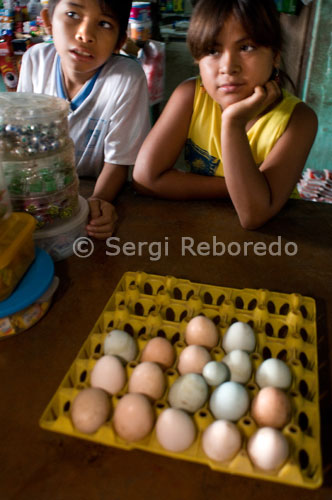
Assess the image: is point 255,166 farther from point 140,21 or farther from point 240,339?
point 140,21

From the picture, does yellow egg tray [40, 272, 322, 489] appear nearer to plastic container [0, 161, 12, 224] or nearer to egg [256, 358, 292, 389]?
egg [256, 358, 292, 389]

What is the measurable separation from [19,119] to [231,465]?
2.46ft

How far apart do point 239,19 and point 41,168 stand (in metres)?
0.57

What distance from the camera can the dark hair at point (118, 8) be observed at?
109 centimetres

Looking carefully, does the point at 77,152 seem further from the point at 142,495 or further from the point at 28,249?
the point at 142,495

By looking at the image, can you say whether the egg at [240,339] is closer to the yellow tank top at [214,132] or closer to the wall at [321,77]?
the yellow tank top at [214,132]

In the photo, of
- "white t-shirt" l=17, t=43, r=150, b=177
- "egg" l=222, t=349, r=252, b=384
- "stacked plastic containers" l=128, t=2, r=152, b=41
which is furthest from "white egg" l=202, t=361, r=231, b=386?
"stacked plastic containers" l=128, t=2, r=152, b=41

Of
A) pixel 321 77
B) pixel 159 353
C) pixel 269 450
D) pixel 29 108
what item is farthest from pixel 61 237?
pixel 321 77

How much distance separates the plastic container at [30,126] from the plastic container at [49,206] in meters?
0.09

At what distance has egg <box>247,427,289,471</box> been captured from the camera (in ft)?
1.56

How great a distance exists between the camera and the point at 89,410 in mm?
527

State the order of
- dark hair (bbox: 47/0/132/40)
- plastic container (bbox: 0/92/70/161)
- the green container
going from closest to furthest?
plastic container (bbox: 0/92/70/161) → dark hair (bbox: 47/0/132/40) → the green container

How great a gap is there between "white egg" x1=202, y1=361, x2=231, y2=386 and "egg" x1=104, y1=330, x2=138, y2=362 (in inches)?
4.7

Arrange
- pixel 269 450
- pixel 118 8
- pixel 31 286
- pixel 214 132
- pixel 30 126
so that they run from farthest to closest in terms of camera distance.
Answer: pixel 214 132
pixel 118 8
pixel 30 126
pixel 31 286
pixel 269 450
